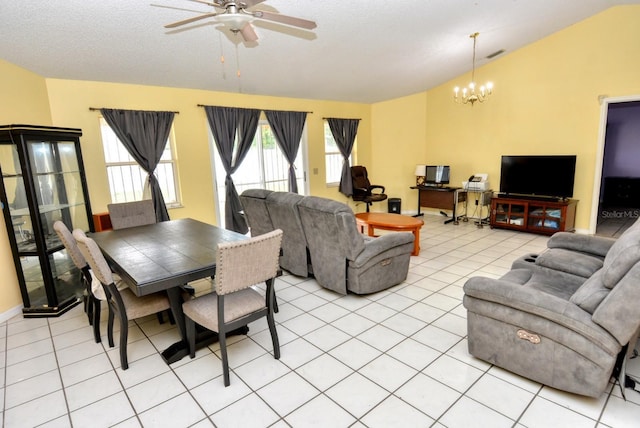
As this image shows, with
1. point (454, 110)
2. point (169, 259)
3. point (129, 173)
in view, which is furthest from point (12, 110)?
point (454, 110)

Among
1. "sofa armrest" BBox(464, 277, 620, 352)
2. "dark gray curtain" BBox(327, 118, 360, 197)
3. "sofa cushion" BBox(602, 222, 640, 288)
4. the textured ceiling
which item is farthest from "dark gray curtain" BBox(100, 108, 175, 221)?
"sofa cushion" BBox(602, 222, 640, 288)

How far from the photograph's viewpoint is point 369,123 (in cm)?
762

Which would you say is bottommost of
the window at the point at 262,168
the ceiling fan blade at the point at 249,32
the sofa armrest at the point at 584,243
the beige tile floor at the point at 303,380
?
the beige tile floor at the point at 303,380

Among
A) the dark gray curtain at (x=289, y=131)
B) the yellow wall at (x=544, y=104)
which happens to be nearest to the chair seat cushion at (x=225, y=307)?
the dark gray curtain at (x=289, y=131)

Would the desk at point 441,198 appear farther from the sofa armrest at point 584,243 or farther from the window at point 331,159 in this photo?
the sofa armrest at point 584,243

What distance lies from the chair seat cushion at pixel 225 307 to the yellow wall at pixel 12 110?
2.10 m

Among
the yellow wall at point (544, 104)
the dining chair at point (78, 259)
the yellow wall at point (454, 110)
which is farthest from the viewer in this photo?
the yellow wall at point (544, 104)

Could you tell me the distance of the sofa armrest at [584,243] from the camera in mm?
2879

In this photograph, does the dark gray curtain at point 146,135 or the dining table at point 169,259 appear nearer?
the dining table at point 169,259

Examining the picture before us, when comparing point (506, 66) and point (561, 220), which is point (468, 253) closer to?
point (561, 220)

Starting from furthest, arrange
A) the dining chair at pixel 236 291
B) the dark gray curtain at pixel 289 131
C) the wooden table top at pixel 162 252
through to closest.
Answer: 1. the dark gray curtain at pixel 289 131
2. the wooden table top at pixel 162 252
3. the dining chair at pixel 236 291

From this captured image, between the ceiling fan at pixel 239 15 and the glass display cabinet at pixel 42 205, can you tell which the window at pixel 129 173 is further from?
the ceiling fan at pixel 239 15

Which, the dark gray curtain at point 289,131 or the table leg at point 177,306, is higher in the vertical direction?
the dark gray curtain at point 289,131

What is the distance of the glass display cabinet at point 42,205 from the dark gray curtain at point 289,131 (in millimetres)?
3046
